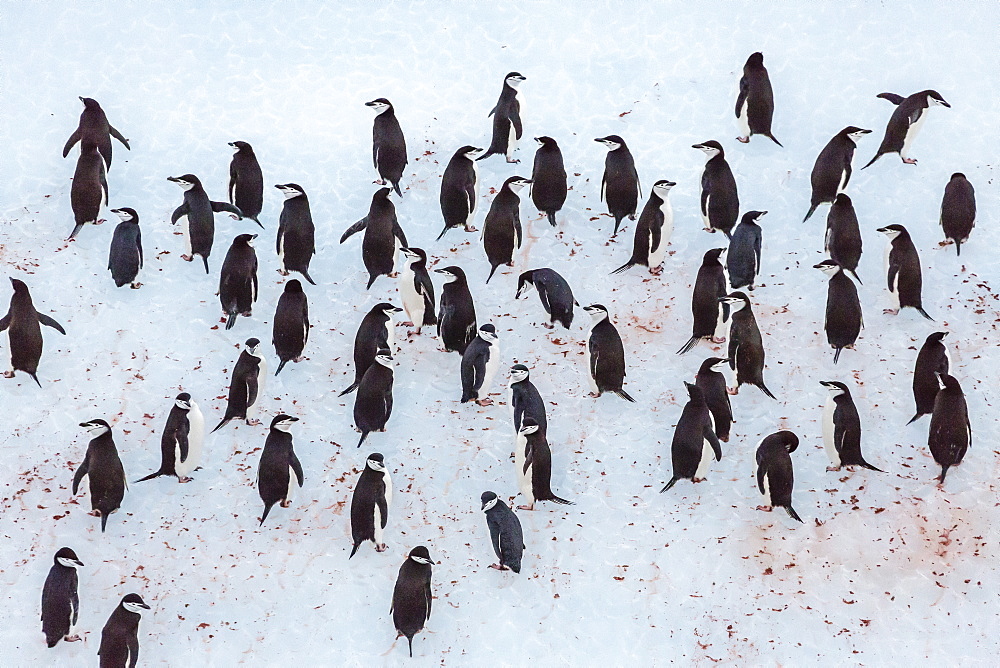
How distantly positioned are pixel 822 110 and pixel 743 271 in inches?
111

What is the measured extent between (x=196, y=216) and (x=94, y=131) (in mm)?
1702

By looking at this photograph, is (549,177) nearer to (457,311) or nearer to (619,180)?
(619,180)

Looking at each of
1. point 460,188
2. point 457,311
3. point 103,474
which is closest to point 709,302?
point 457,311

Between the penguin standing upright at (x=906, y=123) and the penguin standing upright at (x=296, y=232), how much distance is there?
510 cm

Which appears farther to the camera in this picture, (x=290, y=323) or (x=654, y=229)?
(x=654, y=229)

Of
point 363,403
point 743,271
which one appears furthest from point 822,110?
point 363,403

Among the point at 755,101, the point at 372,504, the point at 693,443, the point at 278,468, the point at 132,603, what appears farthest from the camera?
the point at 755,101

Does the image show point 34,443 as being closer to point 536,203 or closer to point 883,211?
point 536,203

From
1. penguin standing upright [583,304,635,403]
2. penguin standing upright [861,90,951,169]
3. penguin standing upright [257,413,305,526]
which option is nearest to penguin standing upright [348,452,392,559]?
penguin standing upright [257,413,305,526]

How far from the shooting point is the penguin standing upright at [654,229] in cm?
1041

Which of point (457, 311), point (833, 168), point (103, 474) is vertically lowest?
point (103, 474)

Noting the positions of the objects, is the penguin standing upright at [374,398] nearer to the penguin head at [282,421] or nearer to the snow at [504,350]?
the snow at [504,350]

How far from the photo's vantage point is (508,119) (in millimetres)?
11508

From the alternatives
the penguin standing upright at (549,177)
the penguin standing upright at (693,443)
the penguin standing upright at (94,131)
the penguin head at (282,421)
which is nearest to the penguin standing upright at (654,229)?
the penguin standing upright at (549,177)
